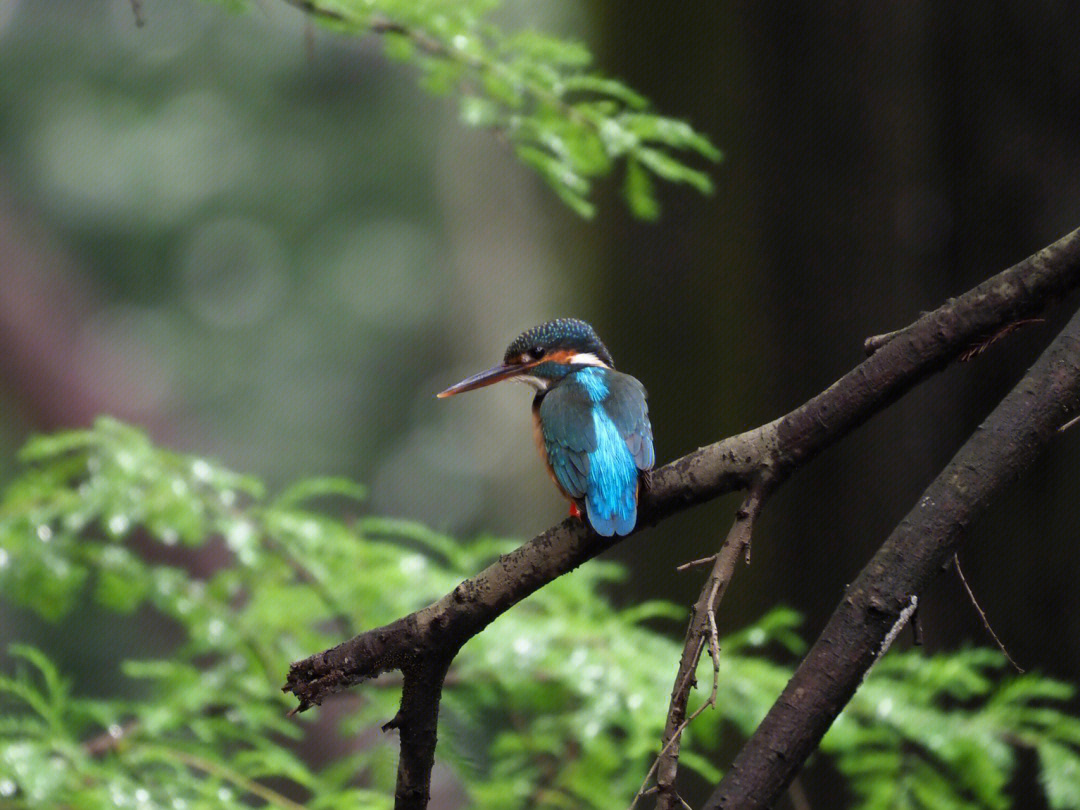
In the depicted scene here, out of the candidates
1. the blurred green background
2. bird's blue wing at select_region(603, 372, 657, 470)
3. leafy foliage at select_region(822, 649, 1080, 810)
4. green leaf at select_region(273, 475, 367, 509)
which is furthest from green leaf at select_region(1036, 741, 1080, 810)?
green leaf at select_region(273, 475, 367, 509)

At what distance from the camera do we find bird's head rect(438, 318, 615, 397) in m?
2.29

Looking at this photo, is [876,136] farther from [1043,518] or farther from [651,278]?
[1043,518]

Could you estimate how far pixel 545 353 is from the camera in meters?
2.31

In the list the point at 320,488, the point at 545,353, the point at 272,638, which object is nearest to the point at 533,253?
the point at 320,488

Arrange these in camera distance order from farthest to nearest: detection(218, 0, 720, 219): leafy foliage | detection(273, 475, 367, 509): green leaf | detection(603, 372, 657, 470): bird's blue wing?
1. detection(273, 475, 367, 509): green leaf
2. detection(218, 0, 720, 219): leafy foliage
3. detection(603, 372, 657, 470): bird's blue wing

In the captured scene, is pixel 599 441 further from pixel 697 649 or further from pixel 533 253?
pixel 533 253

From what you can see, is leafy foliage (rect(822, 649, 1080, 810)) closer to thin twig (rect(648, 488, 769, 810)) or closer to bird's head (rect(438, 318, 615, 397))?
bird's head (rect(438, 318, 615, 397))

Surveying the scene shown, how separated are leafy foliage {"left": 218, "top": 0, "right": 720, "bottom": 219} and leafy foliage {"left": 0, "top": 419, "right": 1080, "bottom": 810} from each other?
0.95m

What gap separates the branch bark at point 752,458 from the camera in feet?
4.37

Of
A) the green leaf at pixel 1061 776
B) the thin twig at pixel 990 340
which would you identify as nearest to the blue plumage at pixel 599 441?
the thin twig at pixel 990 340

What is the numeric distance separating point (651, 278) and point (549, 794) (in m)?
1.84

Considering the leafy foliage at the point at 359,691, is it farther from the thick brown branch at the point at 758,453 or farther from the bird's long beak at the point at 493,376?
the thick brown branch at the point at 758,453

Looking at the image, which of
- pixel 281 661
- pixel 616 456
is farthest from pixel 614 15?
pixel 616 456

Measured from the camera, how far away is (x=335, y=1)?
7.78 feet
